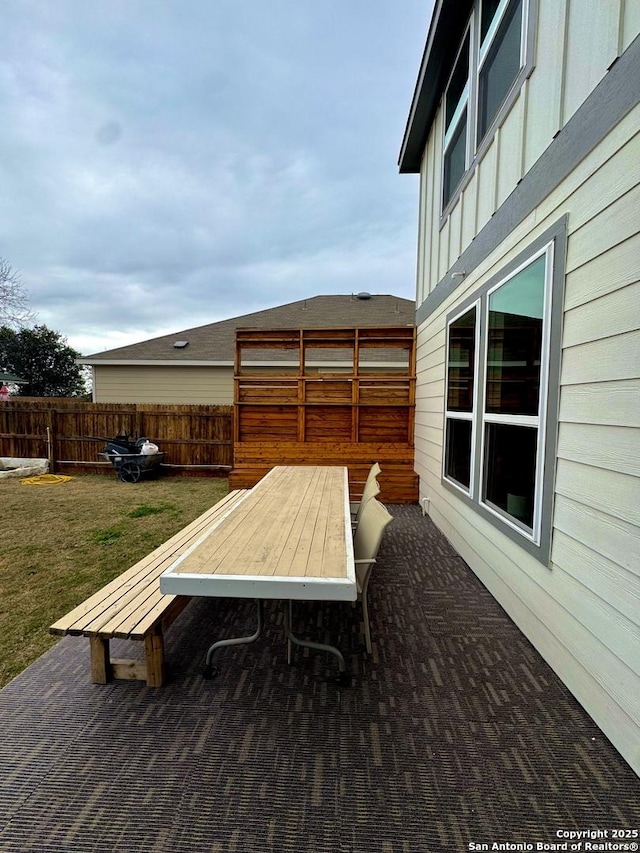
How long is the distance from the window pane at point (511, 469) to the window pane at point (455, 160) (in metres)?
2.83

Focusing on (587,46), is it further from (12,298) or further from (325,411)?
(12,298)

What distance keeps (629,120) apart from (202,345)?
33.6 feet

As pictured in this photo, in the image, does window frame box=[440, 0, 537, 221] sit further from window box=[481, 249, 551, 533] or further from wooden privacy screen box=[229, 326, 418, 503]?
wooden privacy screen box=[229, 326, 418, 503]

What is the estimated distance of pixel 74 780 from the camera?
1.36 metres

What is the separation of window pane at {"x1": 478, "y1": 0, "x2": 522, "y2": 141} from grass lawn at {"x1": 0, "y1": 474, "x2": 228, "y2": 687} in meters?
5.06

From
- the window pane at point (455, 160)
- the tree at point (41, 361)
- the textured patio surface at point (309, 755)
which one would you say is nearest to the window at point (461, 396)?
the window pane at point (455, 160)

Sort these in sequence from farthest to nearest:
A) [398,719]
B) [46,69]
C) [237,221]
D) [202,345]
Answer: [237,221] < [202,345] < [46,69] < [398,719]

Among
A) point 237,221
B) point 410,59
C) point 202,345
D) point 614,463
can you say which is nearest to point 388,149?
point 410,59

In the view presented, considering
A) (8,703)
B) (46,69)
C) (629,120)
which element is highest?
(46,69)

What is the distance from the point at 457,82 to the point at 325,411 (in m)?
4.38

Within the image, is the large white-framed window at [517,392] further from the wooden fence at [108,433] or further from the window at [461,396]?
the wooden fence at [108,433]

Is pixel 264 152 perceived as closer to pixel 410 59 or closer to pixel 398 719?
pixel 410 59

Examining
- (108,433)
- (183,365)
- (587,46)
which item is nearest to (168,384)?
(183,365)

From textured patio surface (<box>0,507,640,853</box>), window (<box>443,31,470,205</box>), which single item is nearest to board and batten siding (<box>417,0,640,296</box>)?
window (<box>443,31,470,205</box>)
